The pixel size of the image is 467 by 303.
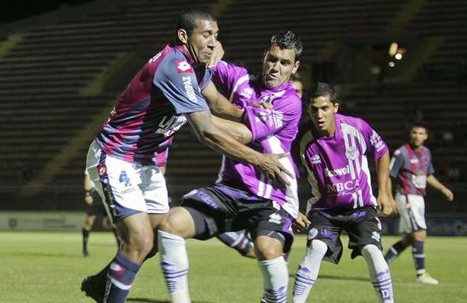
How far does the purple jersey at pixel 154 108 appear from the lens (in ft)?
20.0

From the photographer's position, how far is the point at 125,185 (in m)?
6.43

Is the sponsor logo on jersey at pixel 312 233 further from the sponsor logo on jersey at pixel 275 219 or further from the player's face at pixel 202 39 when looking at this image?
the player's face at pixel 202 39

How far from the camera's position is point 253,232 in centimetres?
703

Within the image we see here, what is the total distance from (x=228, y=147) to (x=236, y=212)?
3.40 feet

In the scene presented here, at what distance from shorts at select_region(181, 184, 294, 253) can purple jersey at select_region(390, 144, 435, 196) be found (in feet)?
21.0

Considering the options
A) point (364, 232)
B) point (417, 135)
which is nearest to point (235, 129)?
point (364, 232)

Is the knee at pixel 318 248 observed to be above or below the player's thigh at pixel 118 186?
below

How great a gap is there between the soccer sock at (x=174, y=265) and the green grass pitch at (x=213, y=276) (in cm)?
296

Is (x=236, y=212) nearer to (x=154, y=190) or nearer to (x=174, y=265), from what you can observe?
(x=154, y=190)

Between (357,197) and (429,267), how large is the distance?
715 centimetres

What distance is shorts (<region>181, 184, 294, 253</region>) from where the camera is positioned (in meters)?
6.91

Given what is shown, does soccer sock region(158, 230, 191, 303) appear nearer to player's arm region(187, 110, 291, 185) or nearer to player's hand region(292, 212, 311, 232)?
player's arm region(187, 110, 291, 185)

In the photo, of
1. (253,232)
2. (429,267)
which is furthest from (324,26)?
(253,232)

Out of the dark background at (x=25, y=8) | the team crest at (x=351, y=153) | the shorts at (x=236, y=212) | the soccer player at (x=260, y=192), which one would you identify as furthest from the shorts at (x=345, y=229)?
the dark background at (x=25, y=8)
